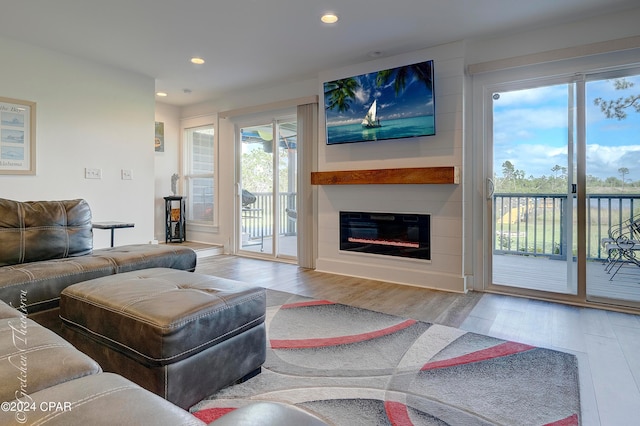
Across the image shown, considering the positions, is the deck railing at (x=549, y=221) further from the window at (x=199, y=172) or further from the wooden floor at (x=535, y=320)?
the window at (x=199, y=172)

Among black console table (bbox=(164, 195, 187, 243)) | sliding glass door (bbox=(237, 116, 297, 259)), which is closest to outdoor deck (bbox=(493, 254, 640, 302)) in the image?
sliding glass door (bbox=(237, 116, 297, 259))

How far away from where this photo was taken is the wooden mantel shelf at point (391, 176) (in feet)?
11.5

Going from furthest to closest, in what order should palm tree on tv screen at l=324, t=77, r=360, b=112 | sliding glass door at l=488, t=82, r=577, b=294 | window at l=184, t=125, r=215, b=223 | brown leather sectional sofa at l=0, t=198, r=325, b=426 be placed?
window at l=184, t=125, r=215, b=223 < palm tree on tv screen at l=324, t=77, r=360, b=112 < sliding glass door at l=488, t=82, r=577, b=294 < brown leather sectional sofa at l=0, t=198, r=325, b=426

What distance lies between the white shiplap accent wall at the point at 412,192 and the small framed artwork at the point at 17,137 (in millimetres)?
3070

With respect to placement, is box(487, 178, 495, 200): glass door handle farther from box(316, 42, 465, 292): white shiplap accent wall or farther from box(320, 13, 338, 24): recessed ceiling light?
box(320, 13, 338, 24): recessed ceiling light

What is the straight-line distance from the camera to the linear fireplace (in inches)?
151

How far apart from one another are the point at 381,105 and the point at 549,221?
6.59ft

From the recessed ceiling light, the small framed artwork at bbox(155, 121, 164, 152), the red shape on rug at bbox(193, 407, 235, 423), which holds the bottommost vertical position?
the red shape on rug at bbox(193, 407, 235, 423)

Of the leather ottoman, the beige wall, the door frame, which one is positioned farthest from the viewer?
the door frame

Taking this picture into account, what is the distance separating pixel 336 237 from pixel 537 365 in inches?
105

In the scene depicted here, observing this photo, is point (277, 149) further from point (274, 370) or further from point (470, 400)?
point (470, 400)

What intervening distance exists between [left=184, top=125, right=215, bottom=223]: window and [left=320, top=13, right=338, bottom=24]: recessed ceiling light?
3.41 metres

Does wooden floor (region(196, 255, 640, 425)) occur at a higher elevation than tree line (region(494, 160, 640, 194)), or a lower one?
lower

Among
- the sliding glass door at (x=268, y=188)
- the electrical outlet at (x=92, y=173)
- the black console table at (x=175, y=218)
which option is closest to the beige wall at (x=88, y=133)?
the electrical outlet at (x=92, y=173)
